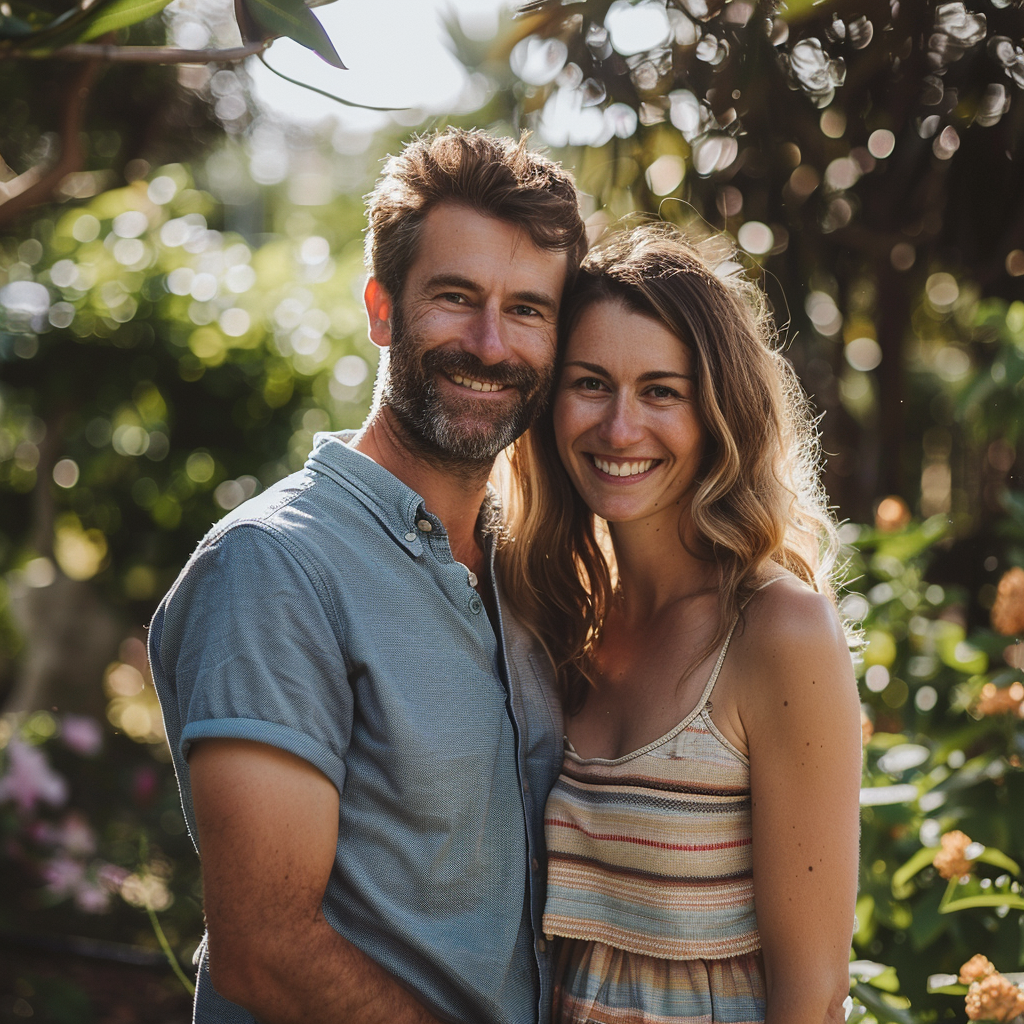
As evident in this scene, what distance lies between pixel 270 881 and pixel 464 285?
1.07 meters

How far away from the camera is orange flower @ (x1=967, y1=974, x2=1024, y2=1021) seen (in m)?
1.60

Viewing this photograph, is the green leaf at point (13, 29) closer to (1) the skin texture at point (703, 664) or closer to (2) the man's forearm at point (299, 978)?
(1) the skin texture at point (703, 664)

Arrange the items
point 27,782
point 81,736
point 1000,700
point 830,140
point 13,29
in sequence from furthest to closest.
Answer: point 81,736, point 27,782, point 830,140, point 1000,700, point 13,29

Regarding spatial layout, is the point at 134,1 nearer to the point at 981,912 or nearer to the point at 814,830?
the point at 814,830

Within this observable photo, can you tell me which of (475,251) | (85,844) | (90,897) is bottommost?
(90,897)

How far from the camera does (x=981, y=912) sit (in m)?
2.04

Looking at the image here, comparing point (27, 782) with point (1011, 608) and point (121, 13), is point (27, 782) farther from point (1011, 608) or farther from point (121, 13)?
point (1011, 608)

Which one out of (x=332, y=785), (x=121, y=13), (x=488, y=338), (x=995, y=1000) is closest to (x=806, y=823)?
(x=995, y=1000)

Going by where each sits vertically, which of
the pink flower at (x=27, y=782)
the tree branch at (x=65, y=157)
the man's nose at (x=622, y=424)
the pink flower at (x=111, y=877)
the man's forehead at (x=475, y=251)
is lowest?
the pink flower at (x=111, y=877)

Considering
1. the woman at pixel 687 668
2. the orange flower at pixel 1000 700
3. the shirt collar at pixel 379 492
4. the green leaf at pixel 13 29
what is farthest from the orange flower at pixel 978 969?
the green leaf at pixel 13 29

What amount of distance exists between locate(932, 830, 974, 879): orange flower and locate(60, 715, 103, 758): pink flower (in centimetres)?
314

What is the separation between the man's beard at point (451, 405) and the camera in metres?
1.80

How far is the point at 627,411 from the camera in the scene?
180cm

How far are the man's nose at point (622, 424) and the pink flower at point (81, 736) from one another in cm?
288
